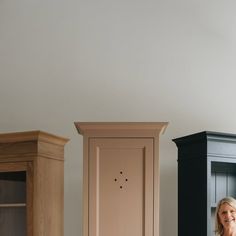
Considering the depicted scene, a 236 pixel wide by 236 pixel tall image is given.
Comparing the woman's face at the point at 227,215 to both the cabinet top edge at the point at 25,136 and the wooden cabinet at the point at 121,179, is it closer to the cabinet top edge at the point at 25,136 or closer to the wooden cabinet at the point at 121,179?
the wooden cabinet at the point at 121,179

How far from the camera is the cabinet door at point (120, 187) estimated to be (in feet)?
6.91

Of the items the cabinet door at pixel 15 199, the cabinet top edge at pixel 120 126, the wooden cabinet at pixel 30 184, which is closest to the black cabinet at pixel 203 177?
the cabinet top edge at pixel 120 126

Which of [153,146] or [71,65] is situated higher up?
[71,65]

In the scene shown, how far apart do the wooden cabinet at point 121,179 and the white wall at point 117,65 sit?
0.48m

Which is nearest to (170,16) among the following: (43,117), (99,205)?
(43,117)

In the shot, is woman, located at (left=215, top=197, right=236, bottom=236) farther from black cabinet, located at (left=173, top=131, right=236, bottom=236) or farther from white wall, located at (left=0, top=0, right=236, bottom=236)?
white wall, located at (left=0, top=0, right=236, bottom=236)

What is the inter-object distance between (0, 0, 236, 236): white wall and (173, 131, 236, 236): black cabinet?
0.79ft

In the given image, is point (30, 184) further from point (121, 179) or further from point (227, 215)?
point (227, 215)

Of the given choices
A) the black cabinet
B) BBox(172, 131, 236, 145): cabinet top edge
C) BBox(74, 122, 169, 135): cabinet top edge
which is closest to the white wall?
the black cabinet

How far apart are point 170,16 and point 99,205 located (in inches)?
44.9

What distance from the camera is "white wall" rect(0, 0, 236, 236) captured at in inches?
104

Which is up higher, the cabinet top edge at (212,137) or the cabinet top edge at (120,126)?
the cabinet top edge at (120,126)

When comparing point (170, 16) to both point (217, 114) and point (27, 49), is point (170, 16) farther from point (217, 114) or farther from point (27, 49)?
point (27, 49)

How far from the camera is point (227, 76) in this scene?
2.71m
